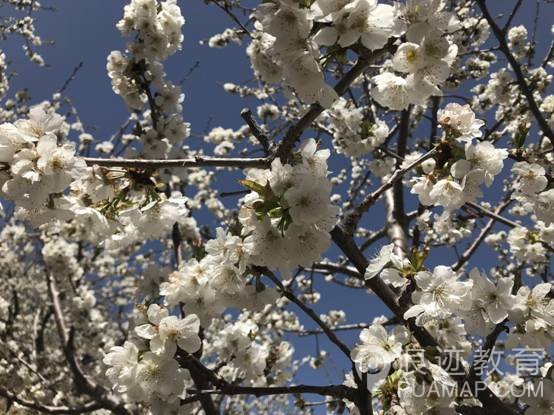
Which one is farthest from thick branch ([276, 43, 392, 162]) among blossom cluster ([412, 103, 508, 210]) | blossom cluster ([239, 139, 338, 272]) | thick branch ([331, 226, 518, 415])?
thick branch ([331, 226, 518, 415])

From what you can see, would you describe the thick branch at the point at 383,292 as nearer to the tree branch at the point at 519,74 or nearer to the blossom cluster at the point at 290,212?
the blossom cluster at the point at 290,212

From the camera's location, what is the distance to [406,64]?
1.54 m

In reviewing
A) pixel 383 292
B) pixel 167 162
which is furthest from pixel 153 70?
pixel 383 292

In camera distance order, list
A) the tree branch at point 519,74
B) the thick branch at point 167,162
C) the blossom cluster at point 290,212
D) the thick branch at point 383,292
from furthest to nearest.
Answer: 1. the tree branch at point 519,74
2. the thick branch at point 383,292
3. the thick branch at point 167,162
4. the blossom cluster at point 290,212

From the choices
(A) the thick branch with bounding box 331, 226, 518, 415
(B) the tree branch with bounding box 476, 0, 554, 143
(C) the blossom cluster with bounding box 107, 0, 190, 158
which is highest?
(C) the blossom cluster with bounding box 107, 0, 190, 158

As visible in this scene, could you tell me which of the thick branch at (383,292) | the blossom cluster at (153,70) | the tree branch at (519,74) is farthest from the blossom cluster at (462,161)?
the blossom cluster at (153,70)

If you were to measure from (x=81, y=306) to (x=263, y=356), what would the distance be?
343 cm

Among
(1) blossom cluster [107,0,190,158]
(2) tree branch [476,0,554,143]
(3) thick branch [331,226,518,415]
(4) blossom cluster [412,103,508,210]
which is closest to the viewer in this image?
(4) blossom cluster [412,103,508,210]

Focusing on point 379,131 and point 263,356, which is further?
point 379,131

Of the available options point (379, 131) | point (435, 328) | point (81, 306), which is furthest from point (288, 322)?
point (435, 328)

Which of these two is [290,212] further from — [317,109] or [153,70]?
[153,70]

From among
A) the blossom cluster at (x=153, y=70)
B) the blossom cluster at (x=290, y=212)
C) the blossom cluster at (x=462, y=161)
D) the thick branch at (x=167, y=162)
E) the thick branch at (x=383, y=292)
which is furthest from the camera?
the blossom cluster at (x=153, y=70)

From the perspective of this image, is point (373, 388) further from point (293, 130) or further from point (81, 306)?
point (81, 306)

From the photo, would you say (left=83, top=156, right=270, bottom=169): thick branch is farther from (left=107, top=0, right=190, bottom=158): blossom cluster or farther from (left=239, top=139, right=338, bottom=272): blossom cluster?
(left=107, top=0, right=190, bottom=158): blossom cluster
